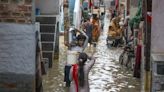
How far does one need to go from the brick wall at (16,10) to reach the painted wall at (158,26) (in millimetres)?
3246

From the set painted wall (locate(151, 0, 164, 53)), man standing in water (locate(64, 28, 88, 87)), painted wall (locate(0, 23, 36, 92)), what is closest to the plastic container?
man standing in water (locate(64, 28, 88, 87))

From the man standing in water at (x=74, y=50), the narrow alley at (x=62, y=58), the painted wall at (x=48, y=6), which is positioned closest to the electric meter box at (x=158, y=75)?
the narrow alley at (x=62, y=58)

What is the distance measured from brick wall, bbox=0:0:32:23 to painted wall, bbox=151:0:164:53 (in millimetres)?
3246

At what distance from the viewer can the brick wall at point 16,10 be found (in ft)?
37.5

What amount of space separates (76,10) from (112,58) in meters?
6.88

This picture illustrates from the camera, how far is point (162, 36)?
9539 mm

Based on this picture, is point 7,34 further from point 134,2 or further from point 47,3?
point 134,2

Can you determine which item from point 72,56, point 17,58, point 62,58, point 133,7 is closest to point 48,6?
point 62,58

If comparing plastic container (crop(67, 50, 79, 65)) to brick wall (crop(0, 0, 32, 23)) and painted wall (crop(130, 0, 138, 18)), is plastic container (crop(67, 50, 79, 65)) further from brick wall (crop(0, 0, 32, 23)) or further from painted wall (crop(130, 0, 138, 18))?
painted wall (crop(130, 0, 138, 18))

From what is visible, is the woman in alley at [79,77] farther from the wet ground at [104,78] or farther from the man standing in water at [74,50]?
the wet ground at [104,78]

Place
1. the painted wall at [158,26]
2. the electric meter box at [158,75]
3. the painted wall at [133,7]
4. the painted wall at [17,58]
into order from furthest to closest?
1. the painted wall at [133,7]
2. the painted wall at [17,58]
3. the painted wall at [158,26]
4. the electric meter box at [158,75]

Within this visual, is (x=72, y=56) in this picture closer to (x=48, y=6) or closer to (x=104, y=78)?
(x=104, y=78)

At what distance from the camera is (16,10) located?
11523 mm

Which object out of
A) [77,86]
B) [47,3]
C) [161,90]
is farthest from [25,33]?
[47,3]
